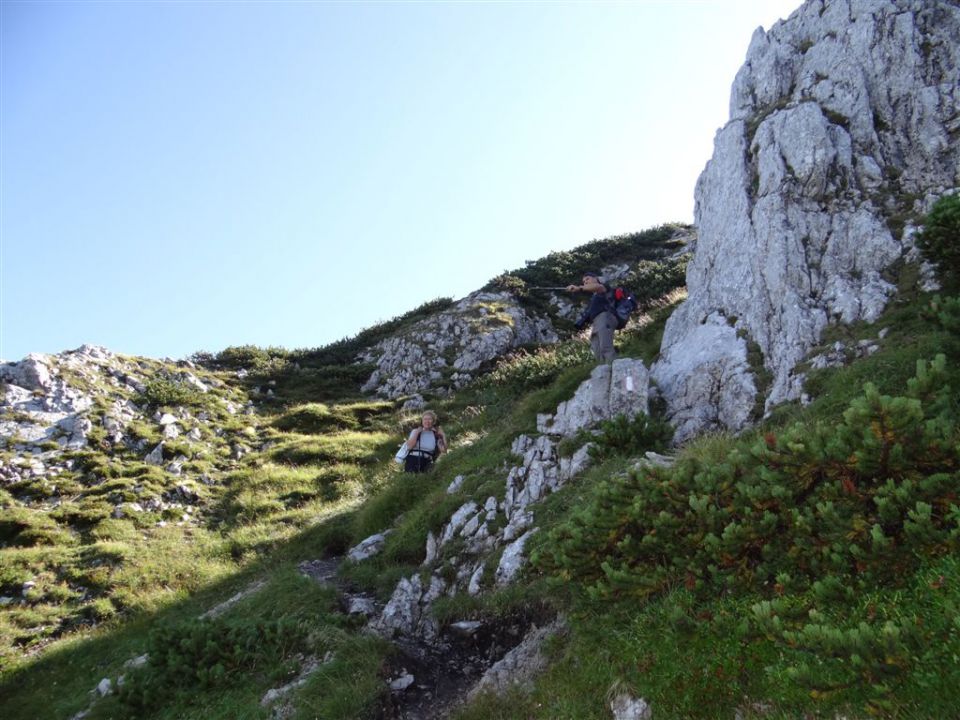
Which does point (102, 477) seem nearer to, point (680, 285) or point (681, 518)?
point (681, 518)

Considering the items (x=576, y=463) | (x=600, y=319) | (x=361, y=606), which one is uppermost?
(x=600, y=319)

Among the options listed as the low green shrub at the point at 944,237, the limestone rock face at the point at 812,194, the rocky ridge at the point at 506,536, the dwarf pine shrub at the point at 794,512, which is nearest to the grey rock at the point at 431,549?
the rocky ridge at the point at 506,536

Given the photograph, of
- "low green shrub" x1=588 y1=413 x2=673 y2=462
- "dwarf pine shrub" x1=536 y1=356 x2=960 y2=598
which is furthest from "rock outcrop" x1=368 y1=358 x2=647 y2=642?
"dwarf pine shrub" x1=536 y1=356 x2=960 y2=598

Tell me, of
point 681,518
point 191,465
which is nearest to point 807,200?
point 681,518

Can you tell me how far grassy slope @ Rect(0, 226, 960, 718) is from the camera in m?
4.57

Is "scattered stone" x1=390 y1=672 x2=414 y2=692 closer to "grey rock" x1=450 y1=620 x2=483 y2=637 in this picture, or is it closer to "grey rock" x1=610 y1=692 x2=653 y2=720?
"grey rock" x1=450 y1=620 x2=483 y2=637

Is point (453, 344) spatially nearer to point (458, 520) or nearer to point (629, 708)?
point (458, 520)

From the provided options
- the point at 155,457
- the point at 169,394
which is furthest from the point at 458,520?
the point at 169,394

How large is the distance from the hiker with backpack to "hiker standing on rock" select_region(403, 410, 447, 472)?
17.1ft

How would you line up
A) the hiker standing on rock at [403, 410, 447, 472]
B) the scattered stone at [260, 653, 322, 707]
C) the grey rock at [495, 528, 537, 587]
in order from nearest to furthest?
the scattered stone at [260, 653, 322, 707], the grey rock at [495, 528, 537, 587], the hiker standing on rock at [403, 410, 447, 472]

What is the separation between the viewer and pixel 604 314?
51.7ft

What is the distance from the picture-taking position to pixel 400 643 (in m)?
8.46

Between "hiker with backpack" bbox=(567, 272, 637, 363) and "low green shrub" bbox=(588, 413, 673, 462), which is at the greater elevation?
"hiker with backpack" bbox=(567, 272, 637, 363)

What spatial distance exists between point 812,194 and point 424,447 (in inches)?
498
